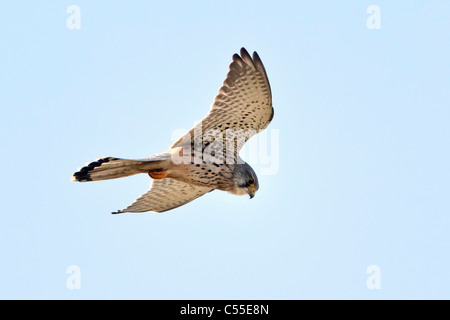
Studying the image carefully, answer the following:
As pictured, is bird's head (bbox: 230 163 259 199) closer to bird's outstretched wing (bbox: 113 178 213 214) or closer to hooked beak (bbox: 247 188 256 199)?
hooked beak (bbox: 247 188 256 199)

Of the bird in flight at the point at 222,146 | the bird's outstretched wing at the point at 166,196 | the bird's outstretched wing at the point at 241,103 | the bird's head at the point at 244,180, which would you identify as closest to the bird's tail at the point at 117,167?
the bird in flight at the point at 222,146

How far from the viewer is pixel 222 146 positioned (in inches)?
369

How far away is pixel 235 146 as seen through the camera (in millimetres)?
9469

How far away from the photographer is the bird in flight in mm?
8844

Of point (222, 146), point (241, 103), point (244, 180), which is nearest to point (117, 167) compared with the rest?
point (222, 146)

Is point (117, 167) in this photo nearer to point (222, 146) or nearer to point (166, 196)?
point (222, 146)

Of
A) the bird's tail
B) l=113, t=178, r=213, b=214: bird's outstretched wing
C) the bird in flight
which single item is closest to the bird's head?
the bird in flight

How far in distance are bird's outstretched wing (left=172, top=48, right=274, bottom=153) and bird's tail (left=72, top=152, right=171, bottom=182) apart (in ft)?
1.06

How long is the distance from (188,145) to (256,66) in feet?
4.47

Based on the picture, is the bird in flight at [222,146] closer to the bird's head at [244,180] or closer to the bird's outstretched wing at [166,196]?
the bird's head at [244,180]

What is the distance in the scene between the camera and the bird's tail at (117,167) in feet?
28.2

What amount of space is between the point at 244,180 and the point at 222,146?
22.9 inches
